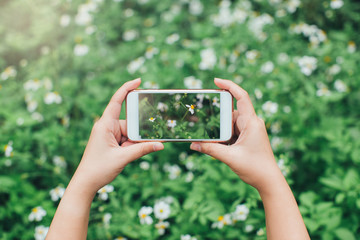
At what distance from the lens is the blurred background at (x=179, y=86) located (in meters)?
1.71

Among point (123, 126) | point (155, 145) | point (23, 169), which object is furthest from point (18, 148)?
point (155, 145)

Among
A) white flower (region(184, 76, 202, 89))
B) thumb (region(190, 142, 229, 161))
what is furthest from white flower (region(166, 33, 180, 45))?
thumb (region(190, 142, 229, 161))

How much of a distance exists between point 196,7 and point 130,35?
0.79 metres

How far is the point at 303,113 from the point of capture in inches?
83.0

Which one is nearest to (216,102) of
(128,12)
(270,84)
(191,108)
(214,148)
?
(191,108)

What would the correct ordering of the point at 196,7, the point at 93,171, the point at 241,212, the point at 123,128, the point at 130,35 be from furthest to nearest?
the point at 196,7, the point at 130,35, the point at 241,212, the point at 123,128, the point at 93,171

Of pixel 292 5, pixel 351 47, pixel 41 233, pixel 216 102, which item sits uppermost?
pixel 292 5

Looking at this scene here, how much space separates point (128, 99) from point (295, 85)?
142 cm

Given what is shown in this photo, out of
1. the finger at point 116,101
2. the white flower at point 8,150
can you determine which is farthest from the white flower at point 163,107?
the white flower at point 8,150

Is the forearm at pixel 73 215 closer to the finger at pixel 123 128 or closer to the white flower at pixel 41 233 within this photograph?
the finger at pixel 123 128

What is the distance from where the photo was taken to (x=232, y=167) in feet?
4.09

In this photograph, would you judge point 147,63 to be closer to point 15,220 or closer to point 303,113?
point 303,113

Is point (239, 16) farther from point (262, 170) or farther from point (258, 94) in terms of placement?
point (262, 170)

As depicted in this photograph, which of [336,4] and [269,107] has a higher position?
[336,4]
